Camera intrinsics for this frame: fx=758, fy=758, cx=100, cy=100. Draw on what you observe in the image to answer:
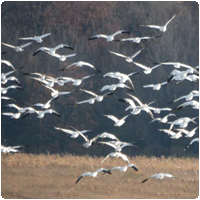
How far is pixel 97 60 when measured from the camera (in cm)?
3056

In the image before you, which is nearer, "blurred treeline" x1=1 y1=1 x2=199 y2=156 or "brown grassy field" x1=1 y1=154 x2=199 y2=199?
"brown grassy field" x1=1 y1=154 x2=199 y2=199

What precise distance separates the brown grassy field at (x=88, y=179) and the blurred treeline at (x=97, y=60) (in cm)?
245

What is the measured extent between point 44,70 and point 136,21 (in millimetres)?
4192

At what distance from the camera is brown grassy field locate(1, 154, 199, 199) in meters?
19.9

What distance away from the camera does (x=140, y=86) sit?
2938 cm

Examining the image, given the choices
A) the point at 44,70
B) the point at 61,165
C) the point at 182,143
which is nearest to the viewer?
the point at 61,165

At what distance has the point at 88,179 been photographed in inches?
883

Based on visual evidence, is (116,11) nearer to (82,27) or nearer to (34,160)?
(82,27)

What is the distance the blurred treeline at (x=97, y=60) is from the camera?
28500 mm

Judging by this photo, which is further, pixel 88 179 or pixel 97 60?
pixel 97 60

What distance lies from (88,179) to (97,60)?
356 inches

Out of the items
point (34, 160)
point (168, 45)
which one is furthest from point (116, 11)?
point (34, 160)

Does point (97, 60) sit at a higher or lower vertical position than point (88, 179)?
higher

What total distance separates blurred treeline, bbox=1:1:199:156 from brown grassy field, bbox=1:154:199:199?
245 cm
